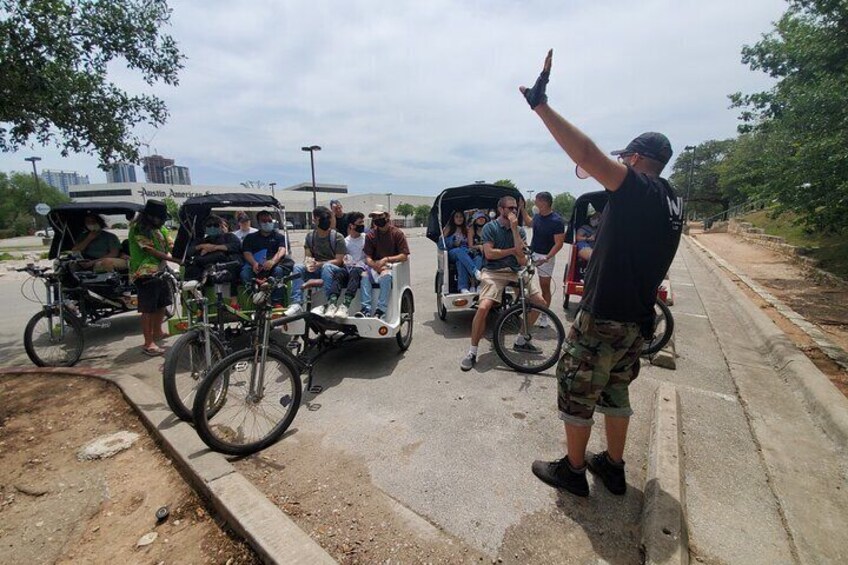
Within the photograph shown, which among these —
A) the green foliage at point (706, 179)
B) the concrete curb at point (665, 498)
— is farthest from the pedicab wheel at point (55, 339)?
the green foliage at point (706, 179)

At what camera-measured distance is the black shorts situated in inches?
195

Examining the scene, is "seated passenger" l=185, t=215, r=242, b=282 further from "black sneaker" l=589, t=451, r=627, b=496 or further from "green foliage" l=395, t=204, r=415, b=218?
"green foliage" l=395, t=204, r=415, b=218

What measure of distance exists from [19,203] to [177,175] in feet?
153

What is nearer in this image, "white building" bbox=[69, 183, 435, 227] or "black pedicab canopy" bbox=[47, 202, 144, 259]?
"black pedicab canopy" bbox=[47, 202, 144, 259]

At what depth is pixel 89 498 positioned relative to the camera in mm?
2500

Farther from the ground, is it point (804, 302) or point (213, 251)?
point (213, 251)

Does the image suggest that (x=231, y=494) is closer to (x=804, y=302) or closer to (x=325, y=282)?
(x=325, y=282)

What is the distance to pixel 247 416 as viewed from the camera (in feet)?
10.5

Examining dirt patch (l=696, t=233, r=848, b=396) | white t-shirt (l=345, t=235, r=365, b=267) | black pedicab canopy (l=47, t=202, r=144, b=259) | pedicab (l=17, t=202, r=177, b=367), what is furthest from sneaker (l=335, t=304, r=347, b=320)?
dirt patch (l=696, t=233, r=848, b=396)

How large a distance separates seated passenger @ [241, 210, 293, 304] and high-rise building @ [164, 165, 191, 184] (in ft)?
310

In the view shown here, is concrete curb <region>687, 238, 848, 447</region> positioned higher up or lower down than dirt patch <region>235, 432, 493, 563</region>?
higher up

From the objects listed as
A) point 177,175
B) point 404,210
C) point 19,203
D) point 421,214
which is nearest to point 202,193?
point 19,203

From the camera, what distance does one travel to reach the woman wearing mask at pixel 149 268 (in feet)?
16.3

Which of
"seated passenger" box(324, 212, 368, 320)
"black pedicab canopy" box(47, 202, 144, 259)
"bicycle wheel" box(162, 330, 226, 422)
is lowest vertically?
"bicycle wheel" box(162, 330, 226, 422)
